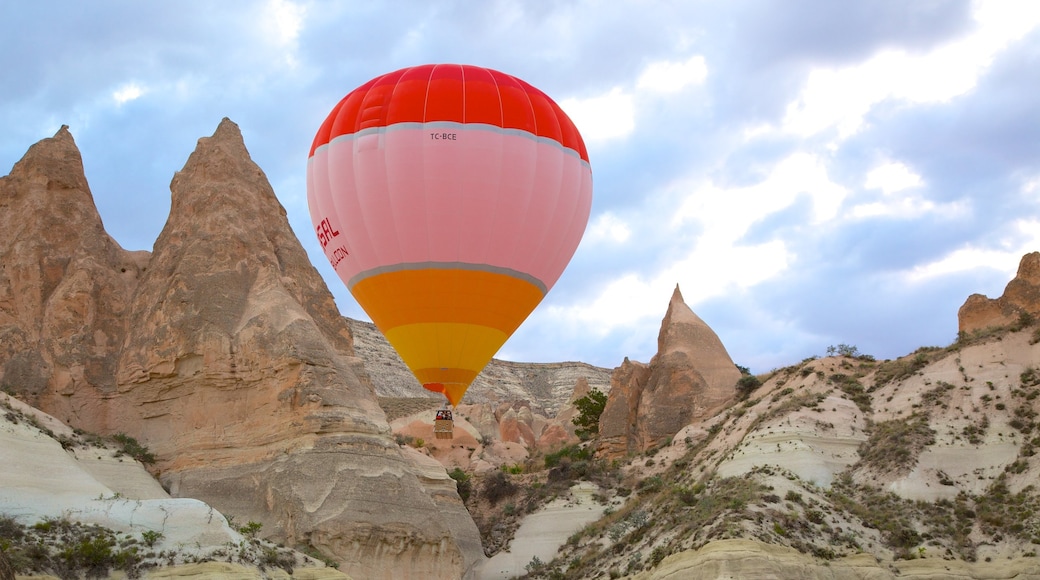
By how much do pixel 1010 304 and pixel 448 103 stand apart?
20.9 m

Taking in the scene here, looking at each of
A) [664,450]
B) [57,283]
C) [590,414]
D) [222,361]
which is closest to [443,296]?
[222,361]

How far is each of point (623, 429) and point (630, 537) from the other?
41.4 ft

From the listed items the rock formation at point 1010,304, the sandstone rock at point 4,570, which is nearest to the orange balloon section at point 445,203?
the rock formation at point 1010,304

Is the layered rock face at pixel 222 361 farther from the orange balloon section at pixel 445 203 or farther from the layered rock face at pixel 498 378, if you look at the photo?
the layered rock face at pixel 498 378

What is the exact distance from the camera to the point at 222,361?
128 ft

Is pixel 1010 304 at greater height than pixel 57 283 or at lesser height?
lesser

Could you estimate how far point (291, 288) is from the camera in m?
42.6

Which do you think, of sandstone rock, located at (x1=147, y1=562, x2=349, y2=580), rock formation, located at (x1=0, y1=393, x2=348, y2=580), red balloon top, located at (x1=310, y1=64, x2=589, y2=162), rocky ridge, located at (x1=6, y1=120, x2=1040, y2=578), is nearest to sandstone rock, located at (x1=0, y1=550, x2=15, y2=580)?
rock formation, located at (x1=0, y1=393, x2=348, y2=580)

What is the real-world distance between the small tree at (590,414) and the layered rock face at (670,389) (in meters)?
7.37

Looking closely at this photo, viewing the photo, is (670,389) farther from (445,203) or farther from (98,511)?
(98,511)

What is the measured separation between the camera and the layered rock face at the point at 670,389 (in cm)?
4928

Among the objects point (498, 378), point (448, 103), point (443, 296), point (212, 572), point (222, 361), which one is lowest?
point (212, 572)

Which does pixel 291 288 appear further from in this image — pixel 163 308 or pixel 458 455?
pixel 458 455

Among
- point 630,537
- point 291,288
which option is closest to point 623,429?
point 630,537
